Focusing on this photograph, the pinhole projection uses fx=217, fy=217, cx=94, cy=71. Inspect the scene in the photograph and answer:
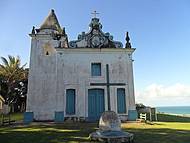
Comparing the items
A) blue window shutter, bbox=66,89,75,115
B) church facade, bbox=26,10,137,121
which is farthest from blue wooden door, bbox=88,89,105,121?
blue window shutter, bbox=66,89,75,115

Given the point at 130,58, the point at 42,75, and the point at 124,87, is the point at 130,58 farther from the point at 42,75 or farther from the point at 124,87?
the point at 42,75

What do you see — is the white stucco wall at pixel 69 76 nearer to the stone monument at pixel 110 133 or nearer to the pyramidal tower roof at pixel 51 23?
the pyramidal tower roof at pixel 51 23

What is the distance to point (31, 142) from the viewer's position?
29.9 ft

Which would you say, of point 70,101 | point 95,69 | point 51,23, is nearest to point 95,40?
point 95,69

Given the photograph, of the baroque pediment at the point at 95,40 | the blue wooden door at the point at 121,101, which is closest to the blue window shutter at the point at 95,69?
the baroque pediment at the point at 95,40

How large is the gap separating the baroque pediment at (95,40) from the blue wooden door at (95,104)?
4.12m

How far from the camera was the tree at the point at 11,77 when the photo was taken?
33000 millimetres

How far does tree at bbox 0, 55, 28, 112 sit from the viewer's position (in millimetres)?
33000

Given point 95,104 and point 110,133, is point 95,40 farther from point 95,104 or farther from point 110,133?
point 110,133

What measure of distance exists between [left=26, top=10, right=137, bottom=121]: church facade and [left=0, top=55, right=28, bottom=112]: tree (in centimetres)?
1510

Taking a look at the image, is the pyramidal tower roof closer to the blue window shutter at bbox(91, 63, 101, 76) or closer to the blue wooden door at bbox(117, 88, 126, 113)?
the blue window shutter at bbox(91, 63, 101, 76)

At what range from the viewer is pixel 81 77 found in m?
18.7

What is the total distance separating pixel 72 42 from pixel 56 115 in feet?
21.7

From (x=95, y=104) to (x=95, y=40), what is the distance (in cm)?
575
